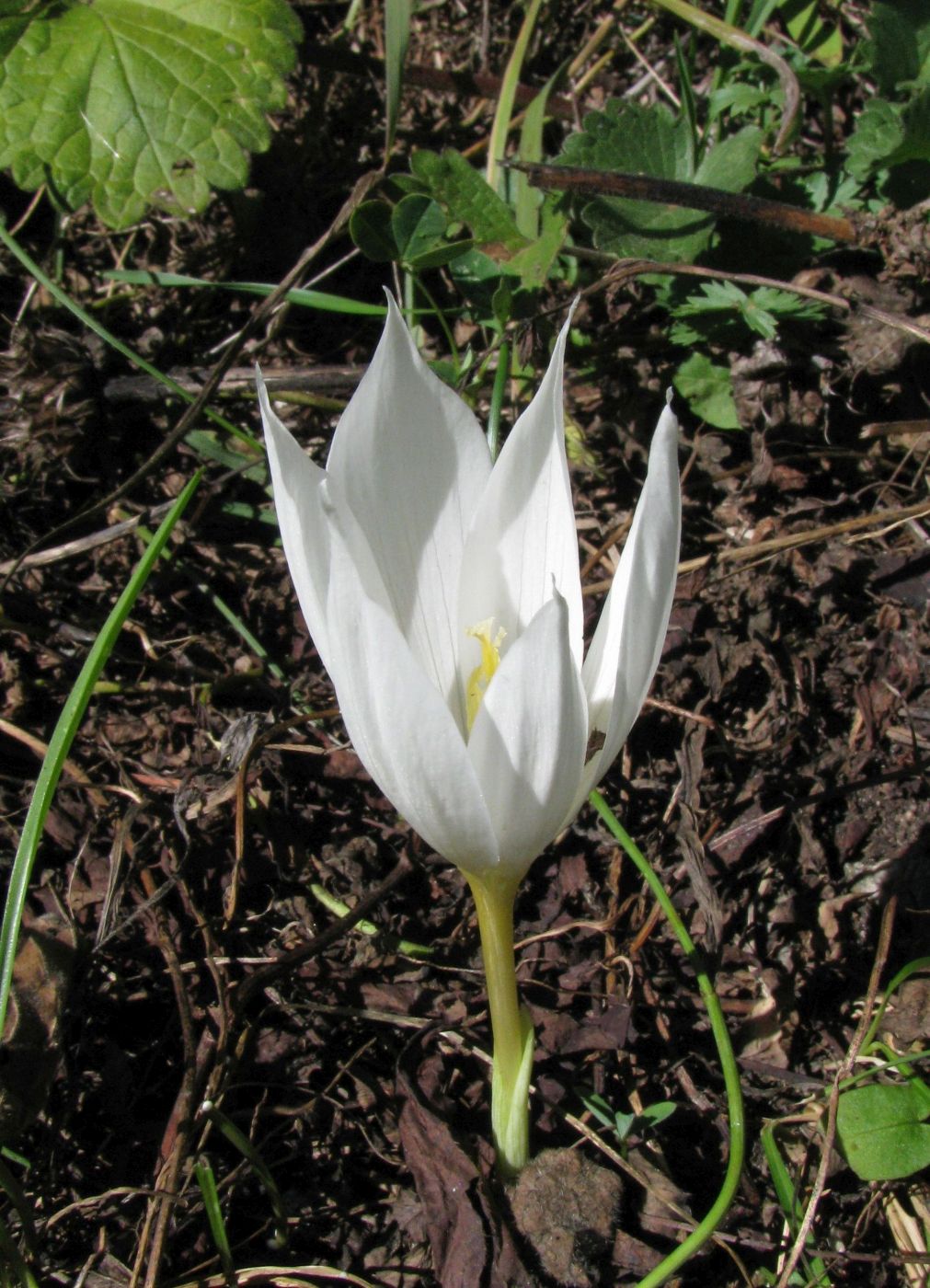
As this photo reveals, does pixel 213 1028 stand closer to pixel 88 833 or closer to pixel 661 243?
pixel 88 833

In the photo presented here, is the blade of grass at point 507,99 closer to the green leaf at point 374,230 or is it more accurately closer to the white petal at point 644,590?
the green leaf at point 374,230

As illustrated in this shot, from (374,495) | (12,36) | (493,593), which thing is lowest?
(493,593)

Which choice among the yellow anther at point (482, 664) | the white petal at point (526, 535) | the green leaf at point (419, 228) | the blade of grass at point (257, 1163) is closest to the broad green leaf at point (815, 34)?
the green leaf at point (419, 228)

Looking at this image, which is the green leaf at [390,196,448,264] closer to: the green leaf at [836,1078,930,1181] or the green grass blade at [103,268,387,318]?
the green grass blade at [103,268,387,318]

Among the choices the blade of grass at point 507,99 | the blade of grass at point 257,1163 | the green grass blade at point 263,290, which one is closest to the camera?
the blade of grass at point 257,1163

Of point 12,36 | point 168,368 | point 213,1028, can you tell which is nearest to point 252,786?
point 213,1028

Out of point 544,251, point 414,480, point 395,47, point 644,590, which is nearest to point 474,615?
point 414,480
